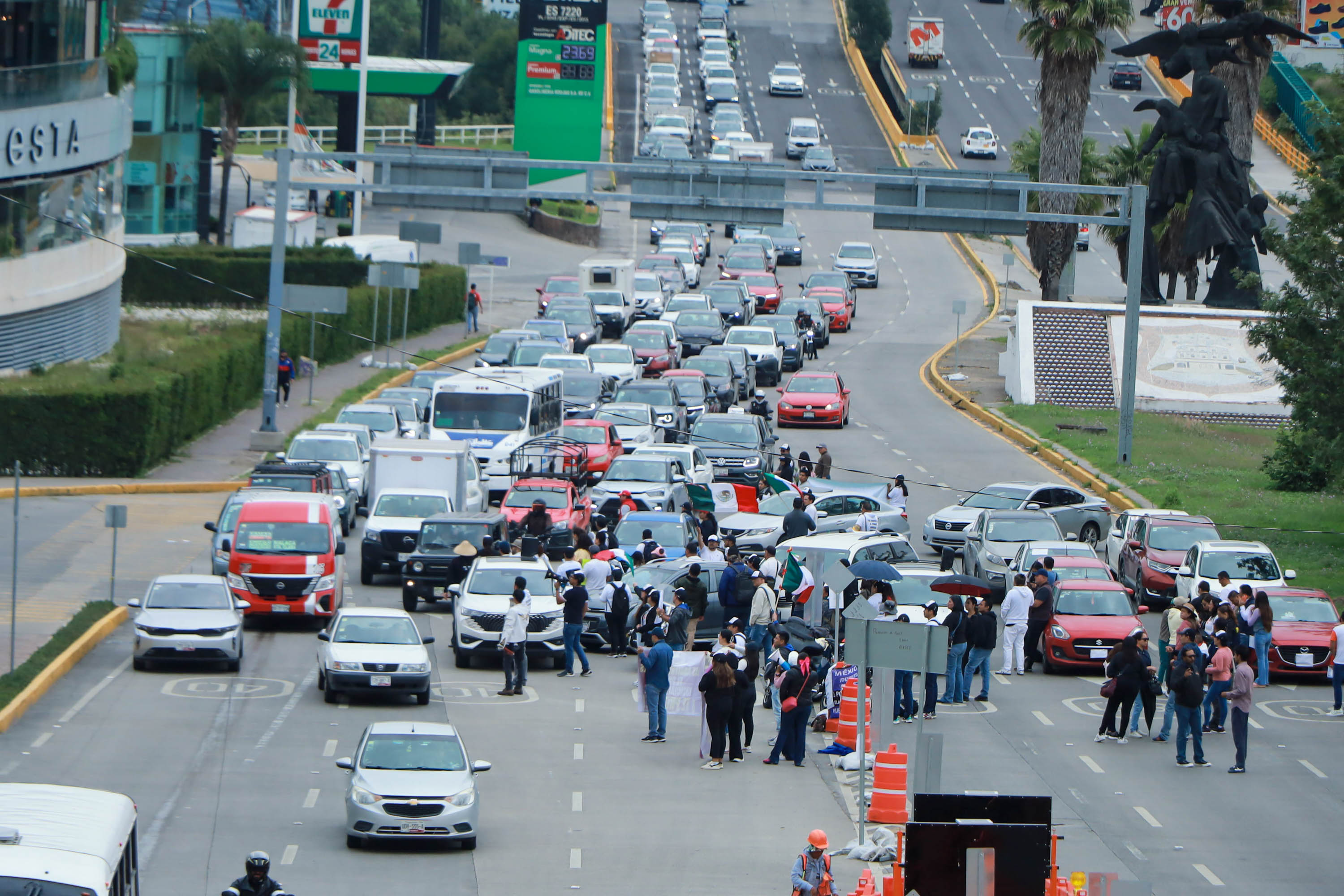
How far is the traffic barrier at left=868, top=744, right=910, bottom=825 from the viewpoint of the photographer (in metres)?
18.9

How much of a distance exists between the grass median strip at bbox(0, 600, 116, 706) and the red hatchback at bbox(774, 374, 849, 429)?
2243 cm

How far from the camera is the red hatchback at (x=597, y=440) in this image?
38.5 meters

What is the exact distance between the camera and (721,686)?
21.3 m

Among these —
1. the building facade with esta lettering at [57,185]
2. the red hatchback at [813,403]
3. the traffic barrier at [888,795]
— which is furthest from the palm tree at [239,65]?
the traffic barrier at [888,795]

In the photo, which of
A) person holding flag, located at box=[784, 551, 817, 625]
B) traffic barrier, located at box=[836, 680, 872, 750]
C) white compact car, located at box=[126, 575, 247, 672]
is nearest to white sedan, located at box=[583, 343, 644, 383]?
person holding flag, located at box=[784, 551, 817, 625]

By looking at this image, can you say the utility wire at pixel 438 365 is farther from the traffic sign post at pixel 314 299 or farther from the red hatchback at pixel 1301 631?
the red hatchback at pixel 1301 631

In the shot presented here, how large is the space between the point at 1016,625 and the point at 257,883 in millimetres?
15011

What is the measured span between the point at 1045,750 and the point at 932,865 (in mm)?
11637

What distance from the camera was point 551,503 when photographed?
109 ft

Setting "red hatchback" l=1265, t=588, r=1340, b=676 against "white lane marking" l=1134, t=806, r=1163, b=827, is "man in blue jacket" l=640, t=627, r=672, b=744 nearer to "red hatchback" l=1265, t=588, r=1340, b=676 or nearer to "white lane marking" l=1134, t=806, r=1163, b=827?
"white lane marking" l=1134, t=806, r=1163, b=827

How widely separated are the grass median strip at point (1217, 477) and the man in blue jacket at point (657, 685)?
14070 millimetres

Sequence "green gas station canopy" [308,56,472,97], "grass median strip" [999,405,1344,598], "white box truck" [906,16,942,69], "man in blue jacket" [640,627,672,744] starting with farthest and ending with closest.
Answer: "white box truck" [906,16,942,69] → "green gas station canopy" [308,56,472,97] → "grass median strip" [999,405,1344,598] → "man in blue jacket" [640,627,672,744]

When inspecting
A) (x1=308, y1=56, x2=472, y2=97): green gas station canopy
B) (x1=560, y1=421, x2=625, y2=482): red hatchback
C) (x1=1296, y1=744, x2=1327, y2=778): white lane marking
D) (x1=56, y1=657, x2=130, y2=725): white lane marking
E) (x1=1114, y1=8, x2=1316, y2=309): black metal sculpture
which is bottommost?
(x1=56, y1=657, x2=130, y2=725): white lane marking

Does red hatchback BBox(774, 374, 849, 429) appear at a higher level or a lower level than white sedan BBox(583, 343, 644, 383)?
lower
